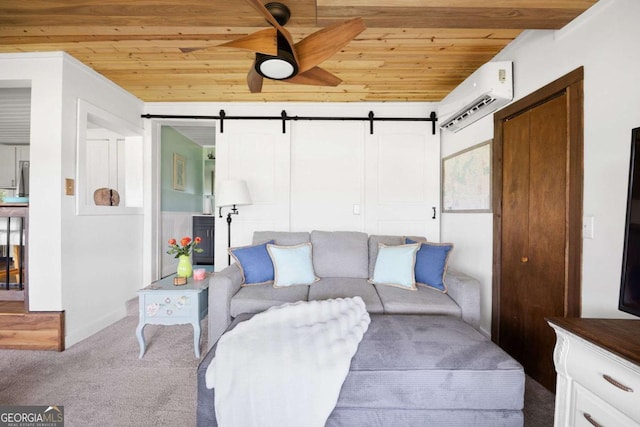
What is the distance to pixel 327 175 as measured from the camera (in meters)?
3.21

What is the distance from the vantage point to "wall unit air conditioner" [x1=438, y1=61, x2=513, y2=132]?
206 cm

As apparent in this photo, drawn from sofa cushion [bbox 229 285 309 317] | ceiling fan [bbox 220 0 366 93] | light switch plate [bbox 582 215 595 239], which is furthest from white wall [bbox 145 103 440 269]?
light switch plate [bbox 582 215 595 239]

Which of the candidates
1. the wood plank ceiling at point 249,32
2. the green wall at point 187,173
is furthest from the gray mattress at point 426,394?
the green wall at point 187,173

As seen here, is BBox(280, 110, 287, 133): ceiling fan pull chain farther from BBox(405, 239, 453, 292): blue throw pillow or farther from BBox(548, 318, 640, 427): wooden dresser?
BBox(548, 318, 640, 427): wooden dresser

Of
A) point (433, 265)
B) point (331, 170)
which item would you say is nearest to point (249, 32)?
point (331, 170)

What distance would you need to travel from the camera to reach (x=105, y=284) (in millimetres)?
2660

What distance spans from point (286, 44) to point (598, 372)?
6.51 ft

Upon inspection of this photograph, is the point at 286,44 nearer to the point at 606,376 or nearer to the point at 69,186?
the point at 606,376

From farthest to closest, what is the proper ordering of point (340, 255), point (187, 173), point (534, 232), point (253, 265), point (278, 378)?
point (187, 173), point (340, 255), point (253, 265), point (534, 232), point (278, 378)

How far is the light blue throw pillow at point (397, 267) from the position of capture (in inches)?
89.1

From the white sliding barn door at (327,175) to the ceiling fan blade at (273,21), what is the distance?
5.66 feet

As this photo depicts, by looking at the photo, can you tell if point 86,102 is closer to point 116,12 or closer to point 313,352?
point 116,12

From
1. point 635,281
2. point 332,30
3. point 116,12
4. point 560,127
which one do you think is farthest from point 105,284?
point 560,127

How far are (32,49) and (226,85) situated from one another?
5.08 ft
